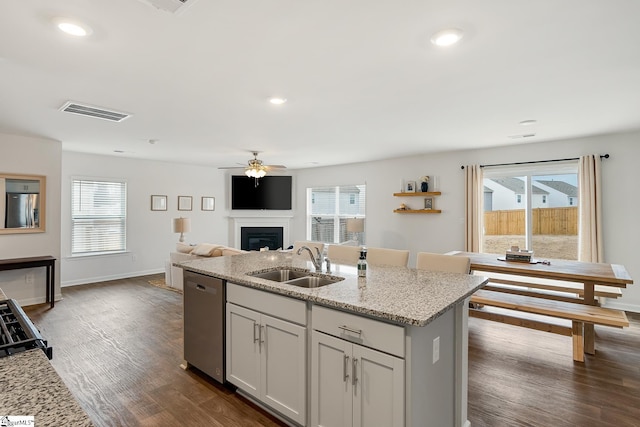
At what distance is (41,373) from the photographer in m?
1.01

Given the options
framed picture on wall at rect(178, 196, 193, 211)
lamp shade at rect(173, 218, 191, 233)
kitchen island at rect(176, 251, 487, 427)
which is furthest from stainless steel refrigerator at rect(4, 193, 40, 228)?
kitchen island at rect(176, 251, 487, 427)

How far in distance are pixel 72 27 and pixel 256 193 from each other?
652 cm

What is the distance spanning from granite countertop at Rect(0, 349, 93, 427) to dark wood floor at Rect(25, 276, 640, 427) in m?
1.49

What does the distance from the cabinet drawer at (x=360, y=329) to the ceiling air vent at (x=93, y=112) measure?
322 centimetres

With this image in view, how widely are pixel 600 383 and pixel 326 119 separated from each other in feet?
11.8

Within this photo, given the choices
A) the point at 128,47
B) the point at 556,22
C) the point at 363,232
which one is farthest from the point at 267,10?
the point at 363,232

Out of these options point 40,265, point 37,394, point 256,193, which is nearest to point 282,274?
point 37,394

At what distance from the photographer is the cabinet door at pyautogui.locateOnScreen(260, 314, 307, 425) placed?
6.77ft

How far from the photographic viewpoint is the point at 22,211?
487 cm

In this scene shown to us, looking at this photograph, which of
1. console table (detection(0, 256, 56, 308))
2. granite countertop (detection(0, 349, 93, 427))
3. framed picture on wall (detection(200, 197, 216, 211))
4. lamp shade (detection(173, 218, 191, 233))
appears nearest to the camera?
granite countertop (detection(0, 349, 93, 427))

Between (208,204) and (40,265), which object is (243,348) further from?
(208,204)

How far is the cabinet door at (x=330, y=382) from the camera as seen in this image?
1831mm

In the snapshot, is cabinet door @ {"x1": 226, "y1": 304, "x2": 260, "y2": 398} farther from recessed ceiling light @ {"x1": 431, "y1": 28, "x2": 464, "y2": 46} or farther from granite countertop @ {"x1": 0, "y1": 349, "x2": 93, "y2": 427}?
recessed ceiling light @ {"x1": 431, "y1": 28, "x2": 464, "y2": 46}

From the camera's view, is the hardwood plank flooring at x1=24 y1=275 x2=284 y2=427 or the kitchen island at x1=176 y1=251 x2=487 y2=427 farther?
the hardwood plank flooring at x1=24 y1=275 x2=284 y2=427
